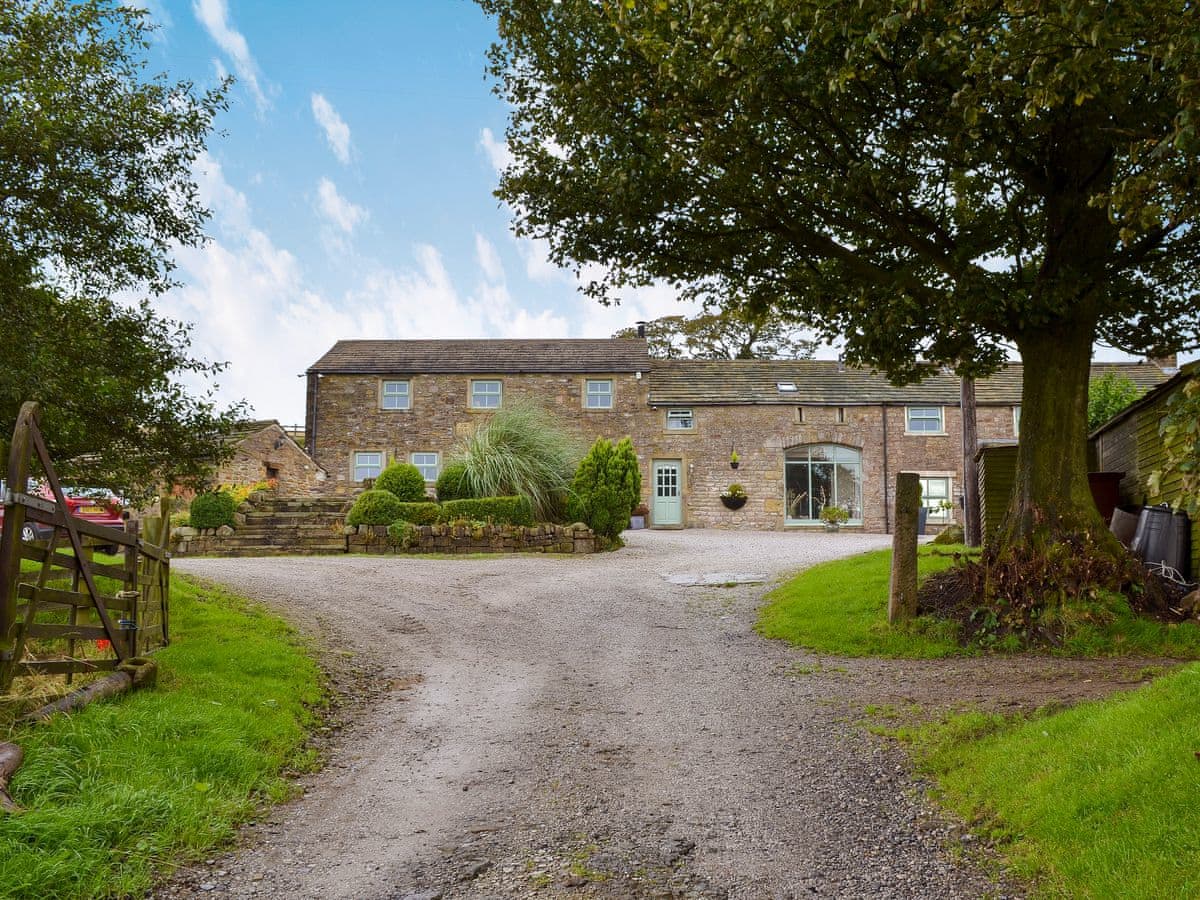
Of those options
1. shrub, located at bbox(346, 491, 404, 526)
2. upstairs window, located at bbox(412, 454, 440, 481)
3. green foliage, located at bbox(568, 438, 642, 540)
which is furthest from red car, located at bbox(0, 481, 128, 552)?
upstairs window, located at bbox(412, 454, 440, 481)

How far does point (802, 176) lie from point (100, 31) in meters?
7.38

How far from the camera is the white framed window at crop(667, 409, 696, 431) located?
29984mm

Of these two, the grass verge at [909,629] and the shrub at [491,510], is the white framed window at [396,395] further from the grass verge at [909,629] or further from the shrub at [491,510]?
the grass verge at [909,629]

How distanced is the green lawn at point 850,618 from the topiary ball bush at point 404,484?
34.3 ft

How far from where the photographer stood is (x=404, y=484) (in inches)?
829

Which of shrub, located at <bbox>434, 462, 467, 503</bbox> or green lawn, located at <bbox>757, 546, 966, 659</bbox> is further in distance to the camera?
shrub, located at <bbox>434, 462, 467, 503</bbox>

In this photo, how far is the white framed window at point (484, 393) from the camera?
102 ft

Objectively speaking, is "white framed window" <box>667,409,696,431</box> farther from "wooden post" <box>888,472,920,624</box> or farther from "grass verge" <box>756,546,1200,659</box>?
"wooden post" <box>888,472,920,624</box>

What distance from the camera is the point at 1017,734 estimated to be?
5.72 meters

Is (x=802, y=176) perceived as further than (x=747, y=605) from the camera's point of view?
No

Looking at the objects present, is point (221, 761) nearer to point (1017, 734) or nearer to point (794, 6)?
point (1017, 734)

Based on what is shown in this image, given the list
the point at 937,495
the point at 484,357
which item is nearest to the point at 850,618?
the point at 937,495

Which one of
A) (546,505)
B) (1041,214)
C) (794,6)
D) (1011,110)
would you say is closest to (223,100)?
(794,6)

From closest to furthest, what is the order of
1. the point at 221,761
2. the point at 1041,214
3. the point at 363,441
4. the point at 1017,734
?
the point at 221,761, the point at 1017,734, the point at 1041,214, the point at 363,441
